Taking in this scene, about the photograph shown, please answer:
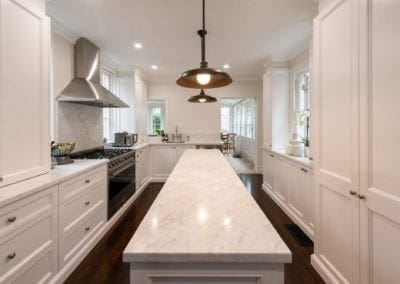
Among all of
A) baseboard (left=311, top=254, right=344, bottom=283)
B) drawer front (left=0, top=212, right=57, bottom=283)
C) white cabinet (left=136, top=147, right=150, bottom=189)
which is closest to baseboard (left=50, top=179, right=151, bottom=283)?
drawer front (left=0, top=212, right=57, bottom=283)

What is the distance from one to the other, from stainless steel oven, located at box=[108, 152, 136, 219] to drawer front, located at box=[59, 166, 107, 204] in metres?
0.22

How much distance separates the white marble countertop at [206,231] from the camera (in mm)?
793

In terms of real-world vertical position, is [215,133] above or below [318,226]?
above

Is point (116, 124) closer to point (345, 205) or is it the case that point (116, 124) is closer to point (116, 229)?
point (116, 229)

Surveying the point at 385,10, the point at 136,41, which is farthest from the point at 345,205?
the point at 136,41

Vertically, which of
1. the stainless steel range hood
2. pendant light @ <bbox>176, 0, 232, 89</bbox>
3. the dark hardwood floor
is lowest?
the dark hardwood floor

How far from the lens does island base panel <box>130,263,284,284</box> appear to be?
32.0 inches

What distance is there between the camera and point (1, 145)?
1.59 meters

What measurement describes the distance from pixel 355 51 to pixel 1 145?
2.47 meters

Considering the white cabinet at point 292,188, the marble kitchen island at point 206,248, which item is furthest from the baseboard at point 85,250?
the white cabinet at point 292,188

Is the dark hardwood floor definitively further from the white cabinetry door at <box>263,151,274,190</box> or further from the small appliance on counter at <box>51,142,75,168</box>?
the small appliance on counter at <box>51,142,75,168</box>

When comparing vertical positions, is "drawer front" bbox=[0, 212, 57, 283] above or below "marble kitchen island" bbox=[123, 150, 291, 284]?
below

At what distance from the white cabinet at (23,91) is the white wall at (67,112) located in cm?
99

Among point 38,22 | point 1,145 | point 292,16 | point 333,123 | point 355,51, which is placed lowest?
point 1,145
